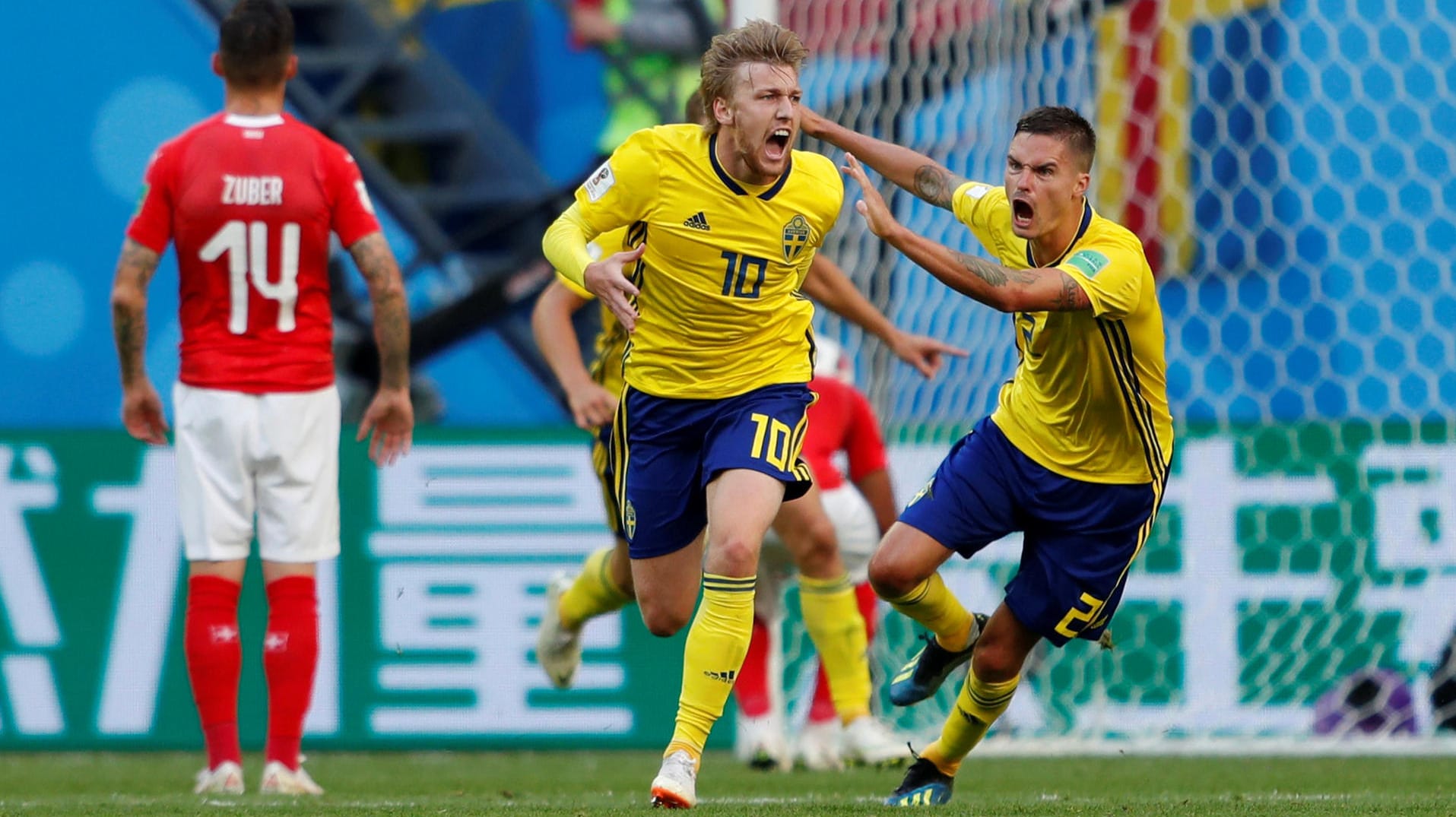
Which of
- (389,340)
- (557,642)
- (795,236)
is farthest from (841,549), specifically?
(795,236)

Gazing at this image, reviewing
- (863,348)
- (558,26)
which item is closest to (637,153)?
(863,348)

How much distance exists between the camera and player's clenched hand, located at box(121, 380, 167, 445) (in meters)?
5.29

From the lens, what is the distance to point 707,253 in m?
4.63

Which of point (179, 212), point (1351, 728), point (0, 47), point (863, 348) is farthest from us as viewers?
point (0, 47)

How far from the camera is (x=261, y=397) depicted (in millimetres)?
5242

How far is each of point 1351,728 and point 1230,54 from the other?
327 centimetres

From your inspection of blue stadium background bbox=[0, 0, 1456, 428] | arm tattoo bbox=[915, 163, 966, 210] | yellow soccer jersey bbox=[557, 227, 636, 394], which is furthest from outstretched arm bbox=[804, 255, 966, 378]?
blue stadium background bbox=[0, 0, 1456, 428]

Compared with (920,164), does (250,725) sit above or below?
below

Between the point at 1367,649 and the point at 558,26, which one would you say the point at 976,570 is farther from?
the point at 558,26

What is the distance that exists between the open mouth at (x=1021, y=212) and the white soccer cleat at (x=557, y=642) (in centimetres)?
228

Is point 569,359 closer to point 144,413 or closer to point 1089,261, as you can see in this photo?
point 144,413

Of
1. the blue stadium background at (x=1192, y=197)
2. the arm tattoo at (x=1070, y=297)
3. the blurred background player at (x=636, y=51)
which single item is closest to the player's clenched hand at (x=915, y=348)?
the arm tattoo at (x=1070, y=297)

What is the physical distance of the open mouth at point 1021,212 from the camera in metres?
4.34

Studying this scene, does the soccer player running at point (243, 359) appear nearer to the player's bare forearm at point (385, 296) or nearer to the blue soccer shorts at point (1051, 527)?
the player's bare forearm at point (385, 296)
